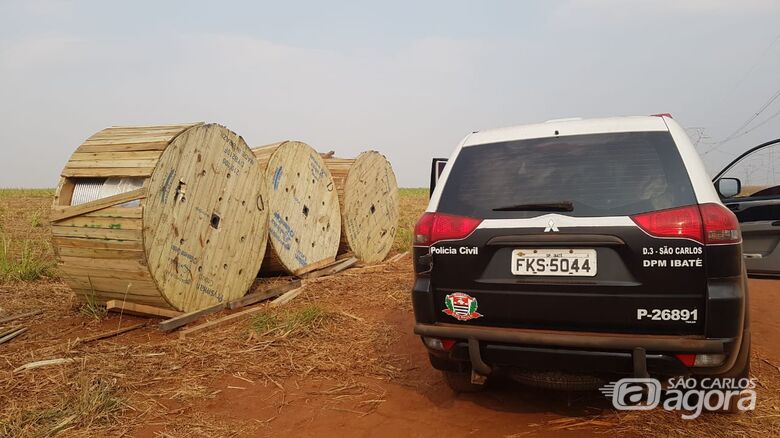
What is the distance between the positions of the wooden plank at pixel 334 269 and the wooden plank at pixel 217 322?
1.90 meters

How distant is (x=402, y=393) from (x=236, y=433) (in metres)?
1.25

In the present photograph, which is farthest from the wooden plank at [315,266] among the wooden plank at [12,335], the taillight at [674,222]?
the taillight at [674,222]

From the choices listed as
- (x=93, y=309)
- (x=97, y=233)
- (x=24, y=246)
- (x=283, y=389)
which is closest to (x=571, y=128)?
(x=283, y=389)

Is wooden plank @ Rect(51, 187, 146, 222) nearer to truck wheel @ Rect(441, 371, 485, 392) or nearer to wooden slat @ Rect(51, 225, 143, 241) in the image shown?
wooden slat @ Rect(51, 225, 143, 241)

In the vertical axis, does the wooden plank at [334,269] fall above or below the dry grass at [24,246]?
below

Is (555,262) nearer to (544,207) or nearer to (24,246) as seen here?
(544,207)

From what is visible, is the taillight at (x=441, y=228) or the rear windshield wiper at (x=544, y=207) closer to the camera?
the rear windshield wiper at (x=544, y=207)

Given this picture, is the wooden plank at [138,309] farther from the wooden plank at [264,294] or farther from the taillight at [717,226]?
the taillight at [717,226]

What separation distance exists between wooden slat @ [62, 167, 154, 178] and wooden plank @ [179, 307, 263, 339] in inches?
66.2

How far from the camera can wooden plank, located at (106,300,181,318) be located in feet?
17.7

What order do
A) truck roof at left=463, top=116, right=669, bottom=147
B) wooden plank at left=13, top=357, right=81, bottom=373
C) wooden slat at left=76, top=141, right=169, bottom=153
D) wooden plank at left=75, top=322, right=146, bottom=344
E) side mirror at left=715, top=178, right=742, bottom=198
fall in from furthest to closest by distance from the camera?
wooden slat at left=76, top=141, right=169, bottom=153 → wooden plank at left=75, top=322, right=146, bottom=344 → side mirror at left=715, top=178, right=742, bottom=198 → wooden plank at left=13, top=357, right=81, bottom=373 → truck roof at left=463, top=116, right=669, bottom=147

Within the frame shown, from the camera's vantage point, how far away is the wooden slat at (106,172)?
5215 millimetres

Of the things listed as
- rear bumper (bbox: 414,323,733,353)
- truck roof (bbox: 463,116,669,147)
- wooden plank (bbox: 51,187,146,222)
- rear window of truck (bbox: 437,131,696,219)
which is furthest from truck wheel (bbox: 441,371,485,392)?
wooden plank (bbox: 51,187,146,222)

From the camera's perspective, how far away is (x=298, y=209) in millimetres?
8180
